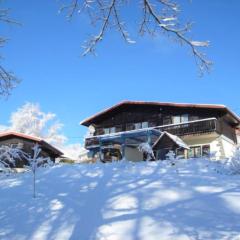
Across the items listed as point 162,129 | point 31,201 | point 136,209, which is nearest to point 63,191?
point 31,201

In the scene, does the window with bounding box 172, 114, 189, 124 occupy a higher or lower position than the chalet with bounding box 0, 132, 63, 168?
higher

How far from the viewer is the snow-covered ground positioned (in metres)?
8.04

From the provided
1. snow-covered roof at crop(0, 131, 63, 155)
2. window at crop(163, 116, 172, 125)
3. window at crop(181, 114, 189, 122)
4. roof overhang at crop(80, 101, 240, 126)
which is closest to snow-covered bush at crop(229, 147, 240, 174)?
roof overhang at crop(80, 101, 240, 126)

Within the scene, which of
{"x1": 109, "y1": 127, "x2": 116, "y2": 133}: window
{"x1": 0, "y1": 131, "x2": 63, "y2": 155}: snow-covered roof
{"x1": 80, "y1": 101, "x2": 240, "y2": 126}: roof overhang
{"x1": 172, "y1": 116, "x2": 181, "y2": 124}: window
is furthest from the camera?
{"x1": 109, "y1": 127, "x2": 116, "y2": 133}: window

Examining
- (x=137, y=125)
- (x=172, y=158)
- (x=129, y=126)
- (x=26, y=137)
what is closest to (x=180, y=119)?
(x=137, y=125)

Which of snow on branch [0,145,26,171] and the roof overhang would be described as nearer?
snow on branch [0,145,26,171]

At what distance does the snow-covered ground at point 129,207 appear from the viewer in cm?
804

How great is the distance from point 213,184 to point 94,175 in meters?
5.58

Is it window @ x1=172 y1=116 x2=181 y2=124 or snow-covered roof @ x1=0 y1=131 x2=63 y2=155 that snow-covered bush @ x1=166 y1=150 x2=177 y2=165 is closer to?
window @ x1=172 y1=116 x2=181 y2=124

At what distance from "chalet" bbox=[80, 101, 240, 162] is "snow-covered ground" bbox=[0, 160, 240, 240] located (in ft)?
50.9

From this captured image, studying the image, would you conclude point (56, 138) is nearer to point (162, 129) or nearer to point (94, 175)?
point (162, 129)

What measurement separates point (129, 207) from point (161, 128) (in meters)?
26.9

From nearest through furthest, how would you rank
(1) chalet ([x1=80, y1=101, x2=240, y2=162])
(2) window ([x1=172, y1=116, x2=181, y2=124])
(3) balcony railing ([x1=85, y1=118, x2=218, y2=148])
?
1. (3) balcony railing ([x1=85, y1=118, x2=218, y2=148])
2. (1) chalet ([x1=80, y1=101, x2=240, y2=162])
3. (2) window ([x1=172, y1=116, x2=181, y2=124])

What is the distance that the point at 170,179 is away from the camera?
1323 cm
